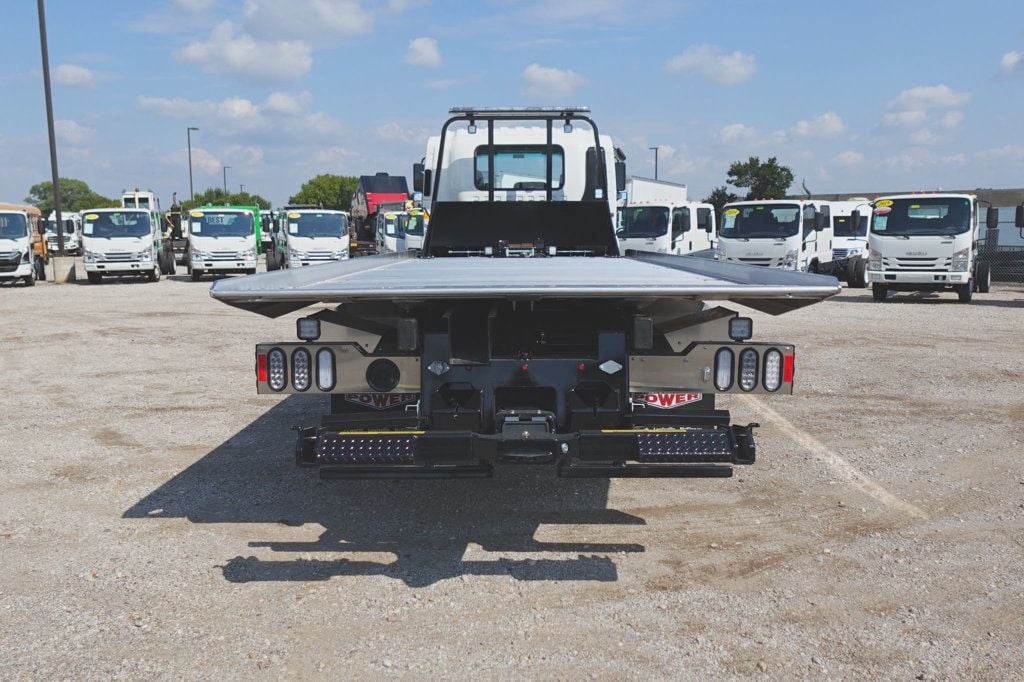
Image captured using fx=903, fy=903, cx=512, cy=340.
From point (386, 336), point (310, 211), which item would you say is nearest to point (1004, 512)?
point (386, 336)

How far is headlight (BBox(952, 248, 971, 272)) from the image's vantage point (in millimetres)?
17297

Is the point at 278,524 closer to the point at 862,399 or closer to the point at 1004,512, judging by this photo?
the point at 1004,512

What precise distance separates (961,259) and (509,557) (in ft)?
51.8

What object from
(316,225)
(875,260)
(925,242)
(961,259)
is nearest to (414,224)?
(316,225)

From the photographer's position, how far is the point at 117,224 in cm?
2536

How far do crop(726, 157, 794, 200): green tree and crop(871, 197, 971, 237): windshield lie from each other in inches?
1384

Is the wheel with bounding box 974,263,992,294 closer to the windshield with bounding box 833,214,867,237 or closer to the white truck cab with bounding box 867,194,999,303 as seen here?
the white truck cab with bounding box 867,194,999,303

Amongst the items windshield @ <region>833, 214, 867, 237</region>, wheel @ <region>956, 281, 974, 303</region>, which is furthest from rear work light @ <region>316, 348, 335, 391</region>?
windshield @ <region>833, 214, 867, 237</region>

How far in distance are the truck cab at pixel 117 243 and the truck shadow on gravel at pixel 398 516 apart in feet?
68.4

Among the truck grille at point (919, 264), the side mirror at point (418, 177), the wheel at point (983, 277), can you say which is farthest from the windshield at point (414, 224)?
the side mirror at point (418, 177)

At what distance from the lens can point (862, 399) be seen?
821 centimetres

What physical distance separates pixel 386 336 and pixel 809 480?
Answer: 2.94 meters

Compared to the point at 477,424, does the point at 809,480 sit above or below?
below

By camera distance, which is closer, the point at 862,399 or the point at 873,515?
the point at 873,515
